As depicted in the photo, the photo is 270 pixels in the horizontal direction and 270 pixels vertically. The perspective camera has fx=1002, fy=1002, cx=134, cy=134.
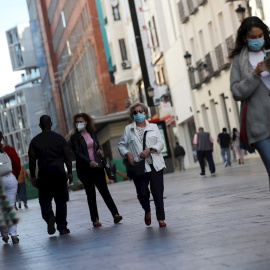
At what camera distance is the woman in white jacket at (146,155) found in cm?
1280

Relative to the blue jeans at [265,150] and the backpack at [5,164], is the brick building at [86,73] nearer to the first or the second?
the backpack at [5,164]

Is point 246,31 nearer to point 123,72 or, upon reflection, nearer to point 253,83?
point 253,83

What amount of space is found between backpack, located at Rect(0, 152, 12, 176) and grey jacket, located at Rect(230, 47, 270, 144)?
6580 millimetres

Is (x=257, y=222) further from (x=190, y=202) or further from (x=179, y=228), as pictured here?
(x=190, y=202)

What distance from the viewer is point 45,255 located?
10875 millimetres

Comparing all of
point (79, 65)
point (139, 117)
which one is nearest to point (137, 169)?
point (139, 117)

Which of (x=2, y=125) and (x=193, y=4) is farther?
(x=2, y=125)

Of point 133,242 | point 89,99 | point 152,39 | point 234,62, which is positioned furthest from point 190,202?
point 89,99

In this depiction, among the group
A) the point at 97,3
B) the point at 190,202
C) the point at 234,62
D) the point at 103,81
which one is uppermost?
the point at 97,3

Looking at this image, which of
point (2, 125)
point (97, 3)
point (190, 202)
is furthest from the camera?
point (2, 125)

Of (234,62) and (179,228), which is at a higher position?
(234,62)

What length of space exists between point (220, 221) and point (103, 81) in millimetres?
62736

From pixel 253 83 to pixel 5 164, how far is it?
6893 mm

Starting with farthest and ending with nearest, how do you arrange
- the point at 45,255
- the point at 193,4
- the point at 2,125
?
1. the point at 2,125
2. the point at 193,4
3. the point at 45,255
